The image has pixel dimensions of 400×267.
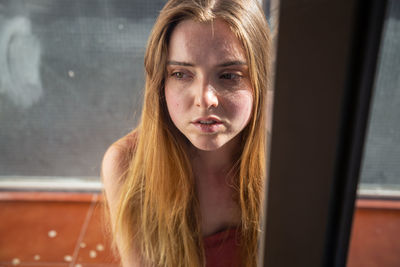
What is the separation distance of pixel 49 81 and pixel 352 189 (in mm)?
919

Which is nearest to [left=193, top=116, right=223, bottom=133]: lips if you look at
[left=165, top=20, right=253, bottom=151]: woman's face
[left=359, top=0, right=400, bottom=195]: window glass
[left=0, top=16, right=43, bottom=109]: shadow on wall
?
[left=165, top=20, right=253, bottom=151]: woman's face

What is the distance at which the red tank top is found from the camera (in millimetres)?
578

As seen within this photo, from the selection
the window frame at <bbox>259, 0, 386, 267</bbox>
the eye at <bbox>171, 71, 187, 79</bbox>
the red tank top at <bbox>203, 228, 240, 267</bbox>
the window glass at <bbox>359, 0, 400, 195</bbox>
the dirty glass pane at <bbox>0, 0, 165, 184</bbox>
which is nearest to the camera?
the window frame at <bbox>259, 0, 386, 267</bbox>

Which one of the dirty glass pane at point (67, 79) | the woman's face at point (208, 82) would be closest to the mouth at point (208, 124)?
the woman's face at point (208, 82)

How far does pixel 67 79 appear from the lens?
0.90 m

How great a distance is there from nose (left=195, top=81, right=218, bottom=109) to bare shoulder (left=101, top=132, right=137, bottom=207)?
0.24 m

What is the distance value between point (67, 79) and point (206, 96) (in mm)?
638

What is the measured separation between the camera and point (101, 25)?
82 centimetres

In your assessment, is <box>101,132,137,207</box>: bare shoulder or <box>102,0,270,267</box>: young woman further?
<box>101,132,137,207</box>: bare shoulder

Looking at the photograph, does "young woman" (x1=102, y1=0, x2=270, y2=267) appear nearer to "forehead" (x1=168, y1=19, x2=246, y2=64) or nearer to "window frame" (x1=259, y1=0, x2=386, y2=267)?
"forehead" (x1=168, y1=19, x2=246, y2=64)

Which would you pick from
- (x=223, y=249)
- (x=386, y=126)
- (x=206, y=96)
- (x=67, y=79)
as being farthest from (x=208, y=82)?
(x=67, y=79)

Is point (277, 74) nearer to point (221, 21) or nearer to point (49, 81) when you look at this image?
point (221, 21)

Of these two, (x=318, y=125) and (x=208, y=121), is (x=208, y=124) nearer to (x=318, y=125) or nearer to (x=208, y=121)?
(x=208, y=121)

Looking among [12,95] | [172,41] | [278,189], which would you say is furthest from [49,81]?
[278,189]
